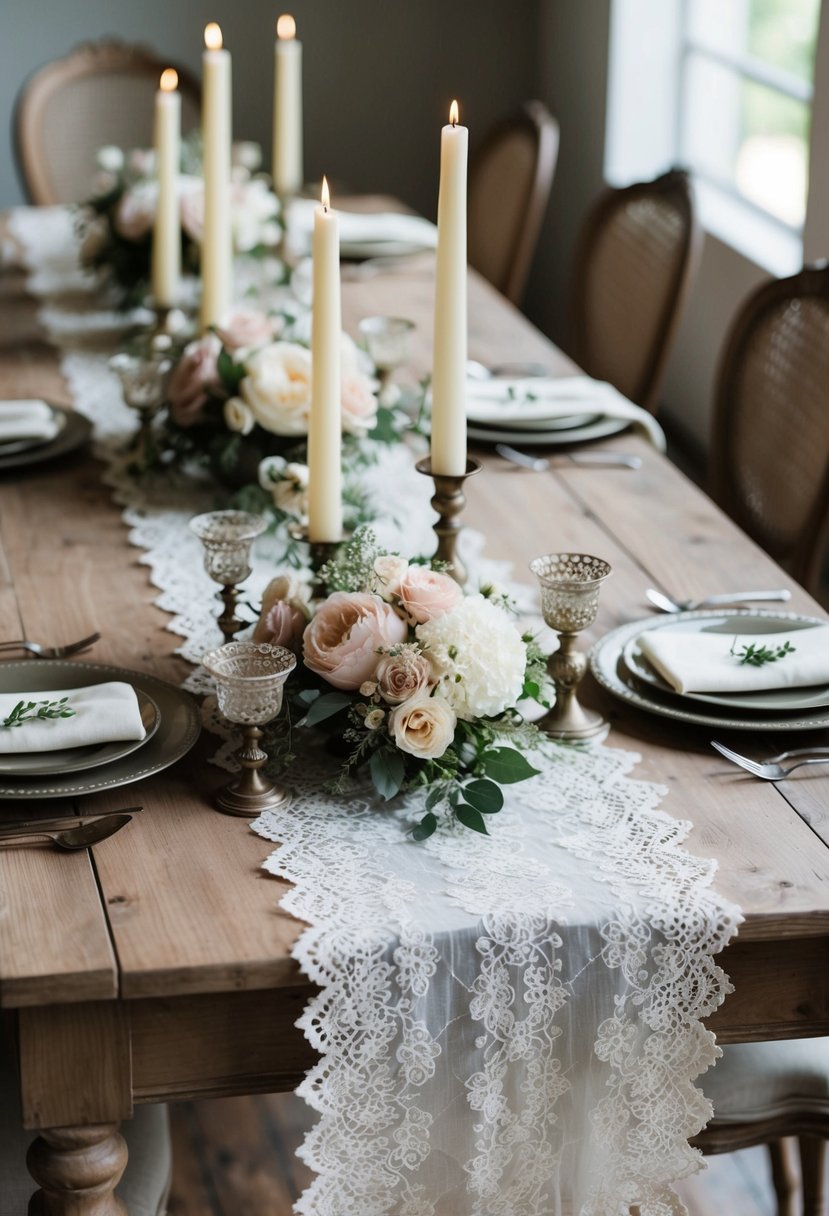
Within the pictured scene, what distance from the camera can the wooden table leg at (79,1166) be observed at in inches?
41.6

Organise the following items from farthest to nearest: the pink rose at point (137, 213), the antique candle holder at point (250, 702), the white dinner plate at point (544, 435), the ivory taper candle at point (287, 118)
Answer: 1. the ivory taper candle at point (287, 118)
2. the pink rose at point (137, 213)
3. the white dinner plate at point (544, 435)
4. the antique candle holder at point (250, 702)

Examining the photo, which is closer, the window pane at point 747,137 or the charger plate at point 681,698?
the charger plate at point 681,698

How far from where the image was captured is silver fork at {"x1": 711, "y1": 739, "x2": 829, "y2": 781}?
128cm

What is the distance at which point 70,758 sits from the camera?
48.5 inches


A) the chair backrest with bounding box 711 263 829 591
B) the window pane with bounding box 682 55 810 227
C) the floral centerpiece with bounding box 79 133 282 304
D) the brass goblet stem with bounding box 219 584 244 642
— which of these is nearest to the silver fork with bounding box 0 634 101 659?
the brass goblet stem with bounding box 219 584 244 642

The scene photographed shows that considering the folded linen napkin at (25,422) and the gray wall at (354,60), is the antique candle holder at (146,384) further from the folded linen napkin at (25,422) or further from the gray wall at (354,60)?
the gray wall at (354,60)

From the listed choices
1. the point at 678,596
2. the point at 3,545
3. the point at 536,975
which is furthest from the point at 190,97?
the point at 536,975

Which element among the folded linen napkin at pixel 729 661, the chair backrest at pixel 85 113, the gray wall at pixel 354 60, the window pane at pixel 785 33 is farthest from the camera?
the gray wall at pixel 354 60

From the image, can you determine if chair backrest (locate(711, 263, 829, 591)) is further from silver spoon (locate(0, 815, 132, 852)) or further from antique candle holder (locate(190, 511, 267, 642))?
silver spoon (locate(0, 815, 132, 852))

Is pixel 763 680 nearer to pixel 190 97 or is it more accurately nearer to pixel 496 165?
pixel 496 165

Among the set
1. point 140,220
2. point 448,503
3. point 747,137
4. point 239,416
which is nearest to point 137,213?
point 140,220

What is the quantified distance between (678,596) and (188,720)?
1.92 feet

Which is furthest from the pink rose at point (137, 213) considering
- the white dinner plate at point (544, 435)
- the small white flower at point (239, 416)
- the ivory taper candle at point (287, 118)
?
the small white flower at point (239, 416)

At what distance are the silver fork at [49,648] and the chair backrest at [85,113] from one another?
255 centimetres
